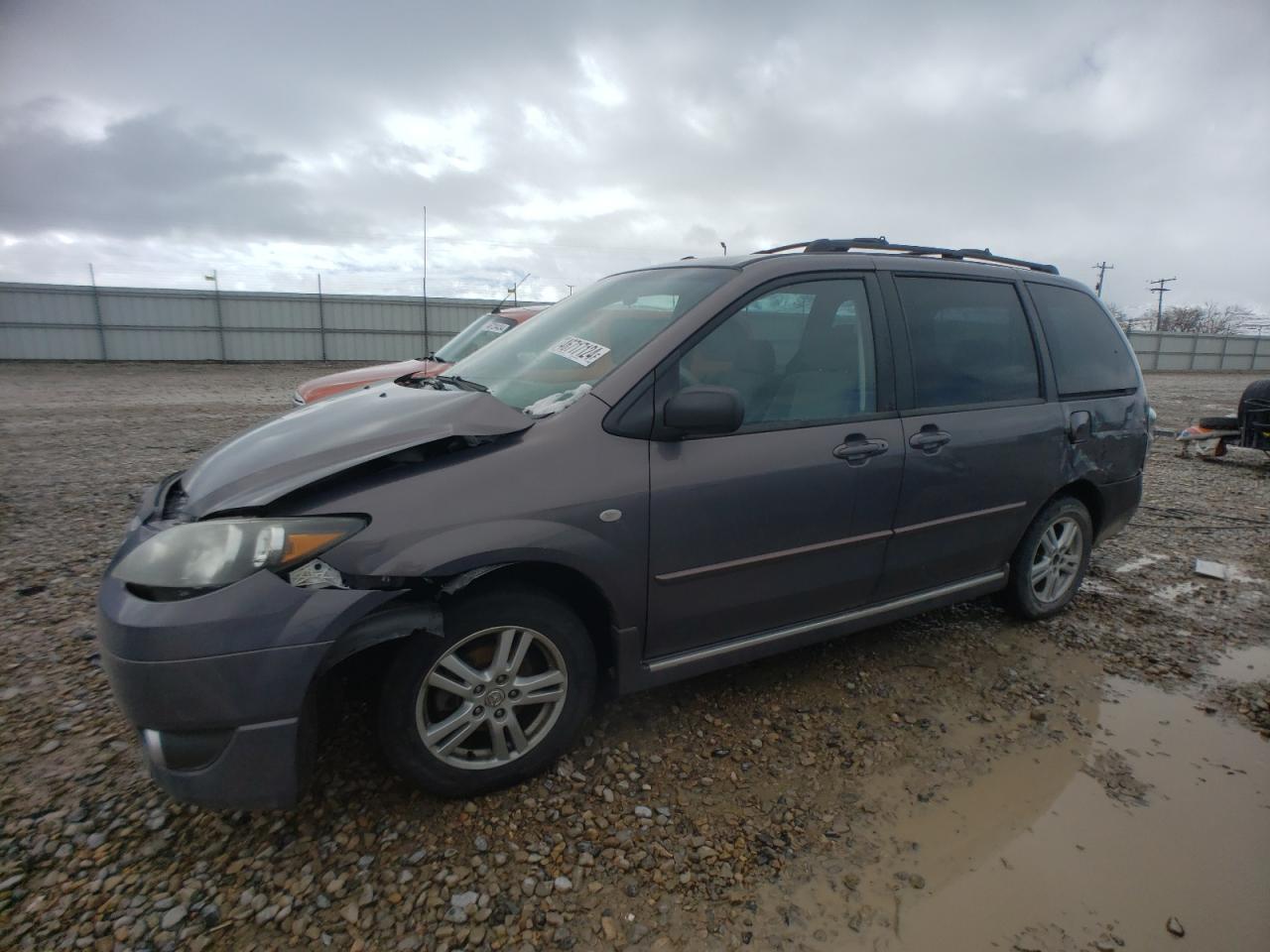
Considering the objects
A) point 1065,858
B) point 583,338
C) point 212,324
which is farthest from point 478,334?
point 212,324

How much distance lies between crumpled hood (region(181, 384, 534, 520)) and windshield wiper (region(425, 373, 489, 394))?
0.15 m

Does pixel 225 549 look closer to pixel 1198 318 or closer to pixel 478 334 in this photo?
pixel 478 334

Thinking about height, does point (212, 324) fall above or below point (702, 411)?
above

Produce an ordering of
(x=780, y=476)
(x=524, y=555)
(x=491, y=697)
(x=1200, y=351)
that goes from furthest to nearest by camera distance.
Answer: (x=1200, y=351)
(x=780, y=476)
(x=491, y=697)
(x=524, y=555)

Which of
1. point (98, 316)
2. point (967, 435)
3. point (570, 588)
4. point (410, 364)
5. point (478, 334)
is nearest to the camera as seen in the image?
point (570, 588)

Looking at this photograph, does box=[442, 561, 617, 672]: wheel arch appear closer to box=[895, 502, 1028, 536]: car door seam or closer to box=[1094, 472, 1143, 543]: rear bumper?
box=[895, 502, 1028, 536]: car door seam

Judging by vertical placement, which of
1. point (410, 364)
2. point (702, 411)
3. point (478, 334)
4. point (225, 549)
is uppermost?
point (478, 334)

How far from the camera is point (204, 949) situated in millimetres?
1651

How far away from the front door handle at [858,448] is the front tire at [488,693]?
1188 millimetres

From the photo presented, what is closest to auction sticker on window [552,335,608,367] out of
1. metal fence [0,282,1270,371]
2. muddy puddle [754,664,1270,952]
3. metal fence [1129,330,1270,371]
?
muddy puddle [754,664,1270,952]

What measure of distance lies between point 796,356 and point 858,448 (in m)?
0.43

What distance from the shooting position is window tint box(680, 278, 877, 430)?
2.42 m

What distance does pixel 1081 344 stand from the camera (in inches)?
139

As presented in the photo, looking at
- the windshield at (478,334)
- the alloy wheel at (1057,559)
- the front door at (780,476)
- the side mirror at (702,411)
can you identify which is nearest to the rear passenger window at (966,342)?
the front door at (780,476)
